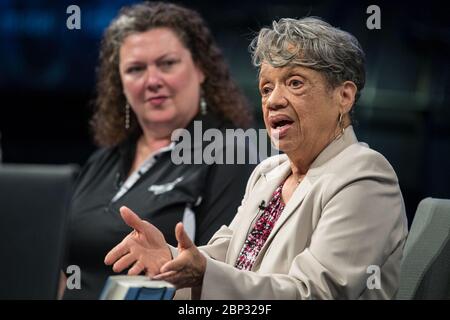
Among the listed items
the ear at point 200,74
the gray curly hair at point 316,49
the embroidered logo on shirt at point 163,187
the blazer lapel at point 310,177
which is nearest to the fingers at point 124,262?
the blazer lapel at point 310,177

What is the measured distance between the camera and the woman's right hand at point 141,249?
1.62 m

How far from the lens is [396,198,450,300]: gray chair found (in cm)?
187

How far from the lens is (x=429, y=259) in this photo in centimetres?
189

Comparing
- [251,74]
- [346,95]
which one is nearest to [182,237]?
[346,95]

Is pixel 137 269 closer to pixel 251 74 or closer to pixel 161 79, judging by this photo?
pixel 161 79

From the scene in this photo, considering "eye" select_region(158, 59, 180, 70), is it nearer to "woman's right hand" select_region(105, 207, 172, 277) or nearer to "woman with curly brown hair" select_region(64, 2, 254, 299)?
"woman with curly brown hair" select_region(64, 2, 254, 299)

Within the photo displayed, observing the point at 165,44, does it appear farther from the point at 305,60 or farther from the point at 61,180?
the point at 61,180

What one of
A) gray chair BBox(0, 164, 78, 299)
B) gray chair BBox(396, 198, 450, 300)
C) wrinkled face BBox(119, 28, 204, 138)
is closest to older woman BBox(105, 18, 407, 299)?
gray chair BBox(396, 198, 450, 300)

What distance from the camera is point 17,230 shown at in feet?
4.15

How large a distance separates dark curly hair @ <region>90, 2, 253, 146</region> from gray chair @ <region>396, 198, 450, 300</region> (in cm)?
100

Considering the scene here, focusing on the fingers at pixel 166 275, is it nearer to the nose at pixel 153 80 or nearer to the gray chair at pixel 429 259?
the gray chair at pixel 429 259

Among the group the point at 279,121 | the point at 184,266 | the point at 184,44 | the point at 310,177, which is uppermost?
the point at 184,44

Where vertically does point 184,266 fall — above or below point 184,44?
below

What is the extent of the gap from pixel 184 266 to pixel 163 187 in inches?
40.7
